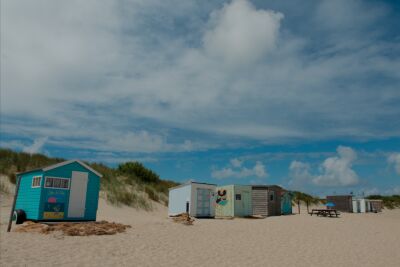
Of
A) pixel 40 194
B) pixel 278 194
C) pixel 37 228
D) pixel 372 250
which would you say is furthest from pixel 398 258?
pixel 278 194

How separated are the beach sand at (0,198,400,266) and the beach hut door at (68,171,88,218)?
3.43 metres

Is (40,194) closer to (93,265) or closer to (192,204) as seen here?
(93,265)

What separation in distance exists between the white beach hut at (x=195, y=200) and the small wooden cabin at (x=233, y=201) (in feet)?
2.49

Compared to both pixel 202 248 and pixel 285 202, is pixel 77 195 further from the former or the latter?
pixel 285 202

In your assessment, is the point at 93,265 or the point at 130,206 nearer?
the point at 93,265

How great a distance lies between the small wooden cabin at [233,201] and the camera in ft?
90.3

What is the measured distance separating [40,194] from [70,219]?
2335 millimetres

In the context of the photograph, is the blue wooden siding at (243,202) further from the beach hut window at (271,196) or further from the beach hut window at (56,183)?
the beach hut window at (56,183)

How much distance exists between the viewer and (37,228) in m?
15.1

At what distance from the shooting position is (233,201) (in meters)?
27.4

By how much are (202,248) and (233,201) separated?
15.0 metres

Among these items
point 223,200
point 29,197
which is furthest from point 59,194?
point 223,200

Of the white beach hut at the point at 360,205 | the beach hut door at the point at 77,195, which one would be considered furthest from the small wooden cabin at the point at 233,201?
the white beach hut at the point at 360,205

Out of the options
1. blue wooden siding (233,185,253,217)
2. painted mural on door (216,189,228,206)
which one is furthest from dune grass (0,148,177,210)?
blue wooden siding (233,185,253,217)
